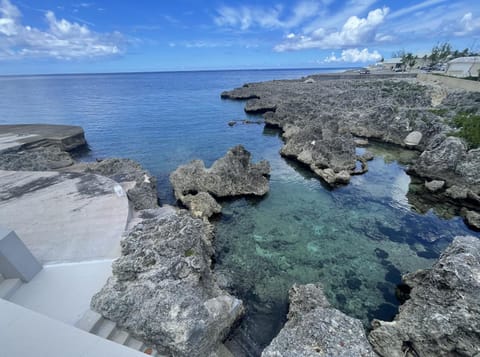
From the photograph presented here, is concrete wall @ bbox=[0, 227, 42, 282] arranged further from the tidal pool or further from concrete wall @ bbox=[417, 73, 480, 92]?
concrete wall @ bbox=[417, 73, 480, 92]

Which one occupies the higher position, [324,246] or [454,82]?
[454,82]

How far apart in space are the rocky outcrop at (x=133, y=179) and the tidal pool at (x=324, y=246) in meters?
4.70

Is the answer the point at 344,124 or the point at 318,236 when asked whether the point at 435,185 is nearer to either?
the point at 318,236

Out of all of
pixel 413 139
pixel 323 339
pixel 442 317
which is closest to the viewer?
pixel 323 339

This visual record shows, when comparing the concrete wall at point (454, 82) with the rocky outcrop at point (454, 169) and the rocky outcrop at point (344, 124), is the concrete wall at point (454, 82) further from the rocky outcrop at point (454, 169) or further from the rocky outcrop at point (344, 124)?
the rocky outcrop at point (454, 169)

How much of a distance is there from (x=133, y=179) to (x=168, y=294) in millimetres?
11733

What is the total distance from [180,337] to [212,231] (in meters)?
7.71

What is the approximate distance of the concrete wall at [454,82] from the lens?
38856 millimetres

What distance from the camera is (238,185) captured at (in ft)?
58.5

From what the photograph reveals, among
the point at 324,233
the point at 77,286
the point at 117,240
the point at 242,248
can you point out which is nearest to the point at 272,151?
the point at 324,233

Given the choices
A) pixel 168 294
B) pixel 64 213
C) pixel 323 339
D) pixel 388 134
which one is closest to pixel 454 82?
pixel 388 134

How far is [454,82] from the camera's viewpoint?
45.8 metres

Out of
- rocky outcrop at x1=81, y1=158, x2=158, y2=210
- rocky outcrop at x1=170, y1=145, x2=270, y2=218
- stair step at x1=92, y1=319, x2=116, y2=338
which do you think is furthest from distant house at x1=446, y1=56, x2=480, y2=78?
stair step at x1=92, y1=319, x2=116, y2=338

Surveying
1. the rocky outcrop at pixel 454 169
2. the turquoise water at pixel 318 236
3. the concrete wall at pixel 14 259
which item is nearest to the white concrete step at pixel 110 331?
the concrete wall at pixel 14 259
